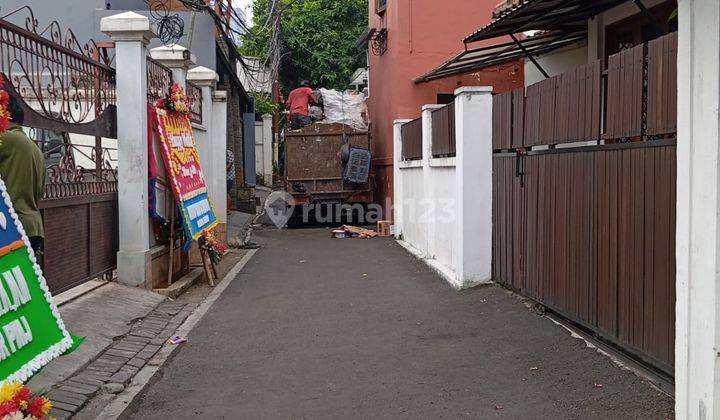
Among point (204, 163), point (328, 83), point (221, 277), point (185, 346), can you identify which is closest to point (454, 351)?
point (185, 346)

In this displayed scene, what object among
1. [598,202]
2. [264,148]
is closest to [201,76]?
[598,202]

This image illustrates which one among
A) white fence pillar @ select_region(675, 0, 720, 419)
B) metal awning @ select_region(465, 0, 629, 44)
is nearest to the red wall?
metal awning @ select_region(465, 0, 629, 44)

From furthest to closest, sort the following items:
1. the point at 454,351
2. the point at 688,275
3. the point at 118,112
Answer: the point at 118,112
the point at 454,351
the point at 688,275

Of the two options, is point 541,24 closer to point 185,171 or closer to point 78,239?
point 185,171

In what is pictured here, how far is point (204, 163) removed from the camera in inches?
508

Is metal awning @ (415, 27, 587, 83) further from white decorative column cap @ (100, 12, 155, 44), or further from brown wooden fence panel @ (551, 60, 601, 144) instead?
white decorative column cap @ (100, 12, 155, 44)

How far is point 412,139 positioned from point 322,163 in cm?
440

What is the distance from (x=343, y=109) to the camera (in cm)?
1922

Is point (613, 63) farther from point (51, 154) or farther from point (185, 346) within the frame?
point (51, 154)

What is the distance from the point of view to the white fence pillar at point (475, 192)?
8.58 meters

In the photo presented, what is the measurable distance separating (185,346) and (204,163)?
6.66 meters

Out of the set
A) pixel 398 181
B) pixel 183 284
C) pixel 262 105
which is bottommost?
pixel 183 284

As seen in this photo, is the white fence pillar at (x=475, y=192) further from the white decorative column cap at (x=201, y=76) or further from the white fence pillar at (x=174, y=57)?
the white decorative column cap at (x=201, y=76)

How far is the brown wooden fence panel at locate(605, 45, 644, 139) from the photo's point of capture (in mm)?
4945
